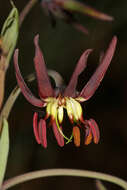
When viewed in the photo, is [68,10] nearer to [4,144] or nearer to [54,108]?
[54,108]

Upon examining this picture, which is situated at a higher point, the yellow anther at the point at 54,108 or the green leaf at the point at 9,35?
the green leaf at the point at 9,35


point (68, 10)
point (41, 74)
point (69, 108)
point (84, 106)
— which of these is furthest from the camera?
point (84, 106)

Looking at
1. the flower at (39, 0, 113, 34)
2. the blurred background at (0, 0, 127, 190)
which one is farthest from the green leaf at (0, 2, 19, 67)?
the blurred background at (0, 0, 127, 190)

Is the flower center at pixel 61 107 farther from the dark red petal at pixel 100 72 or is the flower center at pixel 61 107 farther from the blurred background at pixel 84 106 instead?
the blurred background at pixel 84 106

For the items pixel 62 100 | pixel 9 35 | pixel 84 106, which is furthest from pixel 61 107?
pixel 84 106

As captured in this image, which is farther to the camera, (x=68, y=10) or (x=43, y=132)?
(x=68, y=10)

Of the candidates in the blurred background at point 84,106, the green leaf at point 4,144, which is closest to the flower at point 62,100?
the green leaf at point 4,144
